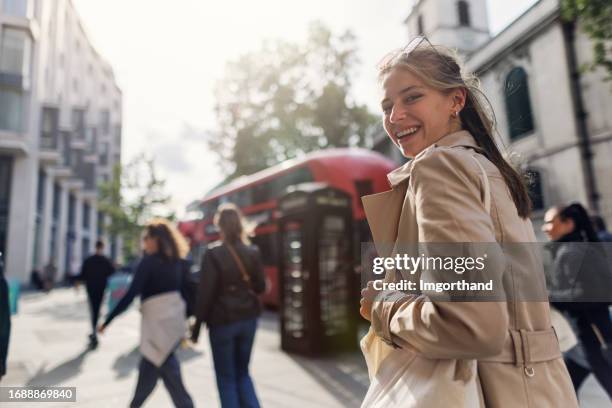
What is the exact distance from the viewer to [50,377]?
522 cm

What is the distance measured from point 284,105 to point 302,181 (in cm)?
1517

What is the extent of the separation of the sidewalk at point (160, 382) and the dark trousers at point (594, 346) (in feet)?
6.49

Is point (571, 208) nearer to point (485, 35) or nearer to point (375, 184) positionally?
point (375, 184)

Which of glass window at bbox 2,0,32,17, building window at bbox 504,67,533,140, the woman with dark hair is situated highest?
glass window at bbox 2,0,32,17

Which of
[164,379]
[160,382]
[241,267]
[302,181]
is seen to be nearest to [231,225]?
[241,267]

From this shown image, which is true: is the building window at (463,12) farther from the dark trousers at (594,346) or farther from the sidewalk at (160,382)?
the dark trousers at (594,346)

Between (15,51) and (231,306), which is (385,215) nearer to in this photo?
(231,306)

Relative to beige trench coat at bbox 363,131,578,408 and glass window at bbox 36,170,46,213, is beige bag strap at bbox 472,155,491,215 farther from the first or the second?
glass window at bbox 36,170,46,213

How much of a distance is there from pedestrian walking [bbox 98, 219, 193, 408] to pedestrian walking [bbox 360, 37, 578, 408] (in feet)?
9.16

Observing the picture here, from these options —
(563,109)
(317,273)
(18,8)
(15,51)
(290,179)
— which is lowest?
(317,273)

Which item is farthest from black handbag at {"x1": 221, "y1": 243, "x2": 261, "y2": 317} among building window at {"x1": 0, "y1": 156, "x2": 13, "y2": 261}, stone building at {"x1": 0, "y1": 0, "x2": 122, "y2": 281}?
building window at {"x1": 0, "y1": 156, "x2": 13, "y2": 261}

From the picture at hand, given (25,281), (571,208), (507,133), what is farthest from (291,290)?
(25,281)

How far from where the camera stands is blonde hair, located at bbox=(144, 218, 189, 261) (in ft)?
12.7

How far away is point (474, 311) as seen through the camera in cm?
88
